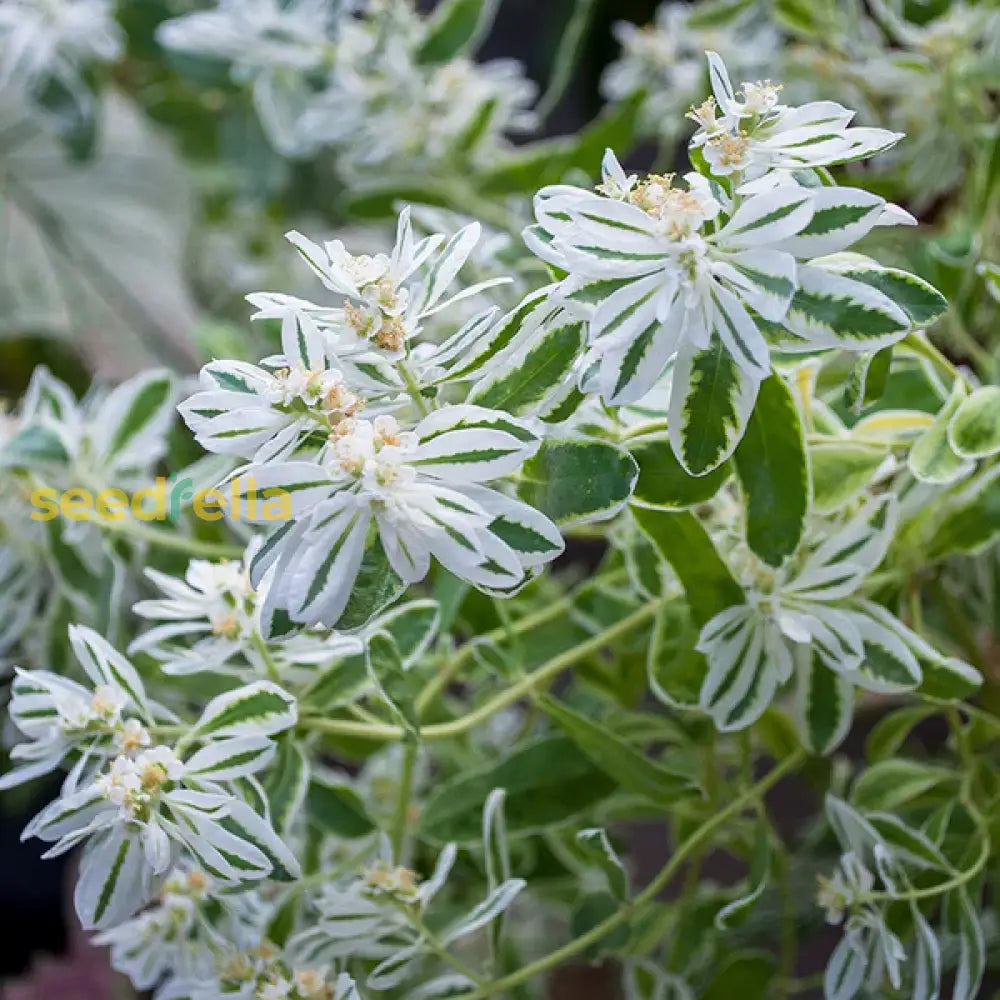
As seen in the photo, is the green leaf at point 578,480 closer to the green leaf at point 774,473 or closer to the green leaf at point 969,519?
the green leaf at point 774,473

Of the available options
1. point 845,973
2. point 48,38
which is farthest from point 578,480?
point 48,38

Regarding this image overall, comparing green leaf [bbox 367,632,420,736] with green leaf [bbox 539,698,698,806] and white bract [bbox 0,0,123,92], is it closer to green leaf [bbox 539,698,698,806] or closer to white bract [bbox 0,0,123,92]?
green leaf [bbox 539,698,698,806]

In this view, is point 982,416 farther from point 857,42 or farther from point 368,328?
point 857,42

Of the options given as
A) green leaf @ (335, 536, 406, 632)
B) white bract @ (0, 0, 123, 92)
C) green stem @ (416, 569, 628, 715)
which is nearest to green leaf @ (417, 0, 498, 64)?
white bract @ (0, 0, 123, 92)

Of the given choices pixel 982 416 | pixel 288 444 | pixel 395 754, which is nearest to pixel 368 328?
pixel 288 444

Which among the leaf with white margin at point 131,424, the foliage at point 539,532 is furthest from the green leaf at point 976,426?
the leaf with white margin at point 131,424

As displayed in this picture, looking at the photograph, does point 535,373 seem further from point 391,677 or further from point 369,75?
point 369,75
